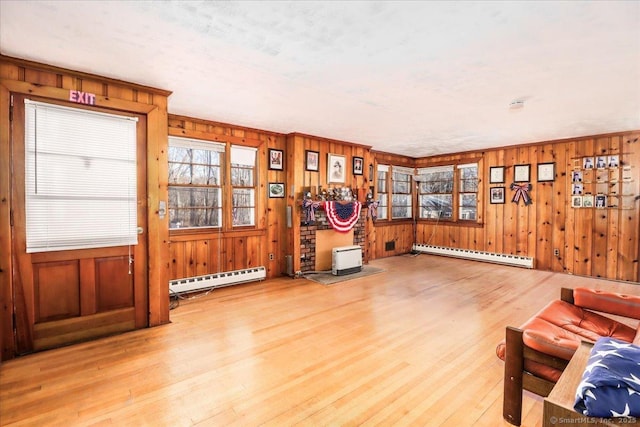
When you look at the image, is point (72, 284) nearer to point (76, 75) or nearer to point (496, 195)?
point (76, 75)

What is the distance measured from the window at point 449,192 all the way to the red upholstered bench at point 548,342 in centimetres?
488

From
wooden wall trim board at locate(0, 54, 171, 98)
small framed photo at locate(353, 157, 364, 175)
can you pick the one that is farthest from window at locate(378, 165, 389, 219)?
wooden wall trim board at locate(0, 54, 171, 98)

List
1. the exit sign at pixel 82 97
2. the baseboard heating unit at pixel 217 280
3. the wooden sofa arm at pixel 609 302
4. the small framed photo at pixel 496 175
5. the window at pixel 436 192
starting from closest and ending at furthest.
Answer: the wooden sofa arm at pixel 609 302
the exit sign at pixel 82 97
the baseboard heating unit at pixel 217 280
the small framed photo at pixel 496 175
the window at pixel 436 192

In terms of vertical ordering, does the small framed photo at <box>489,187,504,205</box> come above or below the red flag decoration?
above

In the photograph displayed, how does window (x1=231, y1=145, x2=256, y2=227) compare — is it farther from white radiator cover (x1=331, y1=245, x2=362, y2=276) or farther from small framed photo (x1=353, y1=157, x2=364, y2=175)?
small framed photo (x1=353, y1=157, x2=364, y2=175)

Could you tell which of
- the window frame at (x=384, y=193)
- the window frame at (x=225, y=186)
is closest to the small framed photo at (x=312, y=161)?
the window frame at (x=225, y=186)

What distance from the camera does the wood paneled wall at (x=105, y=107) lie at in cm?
257

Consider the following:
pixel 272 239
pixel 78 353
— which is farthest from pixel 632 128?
pixel 78 353

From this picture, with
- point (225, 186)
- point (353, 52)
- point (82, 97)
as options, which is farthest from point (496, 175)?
point (82, 97)

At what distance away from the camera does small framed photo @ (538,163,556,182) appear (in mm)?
5797

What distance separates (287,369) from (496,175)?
6138 mm

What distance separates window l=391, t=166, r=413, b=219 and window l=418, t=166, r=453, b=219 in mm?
286

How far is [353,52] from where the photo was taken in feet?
7.88

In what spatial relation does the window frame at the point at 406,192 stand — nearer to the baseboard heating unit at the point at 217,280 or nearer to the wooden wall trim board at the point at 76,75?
the baseboard heating unit at the point at 217,280
